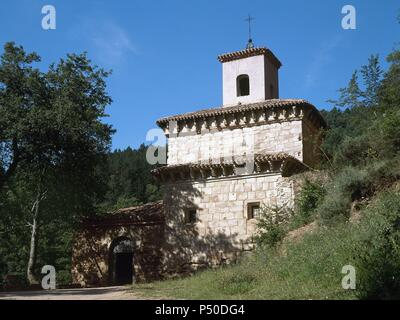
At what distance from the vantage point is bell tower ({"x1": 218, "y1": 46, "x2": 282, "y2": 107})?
2470cm

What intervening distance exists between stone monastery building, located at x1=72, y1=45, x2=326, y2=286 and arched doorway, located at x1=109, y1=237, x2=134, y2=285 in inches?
1.9

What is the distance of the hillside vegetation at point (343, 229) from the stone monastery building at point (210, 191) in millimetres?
1215

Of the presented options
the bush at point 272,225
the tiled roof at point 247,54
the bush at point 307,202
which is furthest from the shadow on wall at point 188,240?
the tiled roof at point 247,54

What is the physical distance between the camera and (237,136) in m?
22.3

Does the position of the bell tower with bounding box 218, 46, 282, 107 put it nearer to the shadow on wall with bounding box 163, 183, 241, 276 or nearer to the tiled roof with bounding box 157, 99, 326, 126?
the tiled roof with bounding box 157, 99, 326, 126

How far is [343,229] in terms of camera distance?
41.7ft

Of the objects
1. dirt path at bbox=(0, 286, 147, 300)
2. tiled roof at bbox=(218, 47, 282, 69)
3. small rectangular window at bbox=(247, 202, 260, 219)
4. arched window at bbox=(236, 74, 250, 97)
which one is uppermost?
tiled roof at bbox=(218, 47, 282, 69)

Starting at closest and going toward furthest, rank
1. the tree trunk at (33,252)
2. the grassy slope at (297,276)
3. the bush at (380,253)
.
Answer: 1. the bush at (380,253)
2. the grassy slope at (297,276)
3. the tree trunk at (33,252)

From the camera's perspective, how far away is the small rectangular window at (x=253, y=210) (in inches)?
788

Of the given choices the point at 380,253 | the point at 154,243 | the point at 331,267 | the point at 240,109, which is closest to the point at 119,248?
the point at 154,243

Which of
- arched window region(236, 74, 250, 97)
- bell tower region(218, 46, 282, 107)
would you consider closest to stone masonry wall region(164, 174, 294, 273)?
bell tower region(218, 46, 282, 107)

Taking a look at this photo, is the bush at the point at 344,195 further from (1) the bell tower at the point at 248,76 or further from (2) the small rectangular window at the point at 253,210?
(1) the bell tower at the point at 248,76

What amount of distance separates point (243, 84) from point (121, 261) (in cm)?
1143
